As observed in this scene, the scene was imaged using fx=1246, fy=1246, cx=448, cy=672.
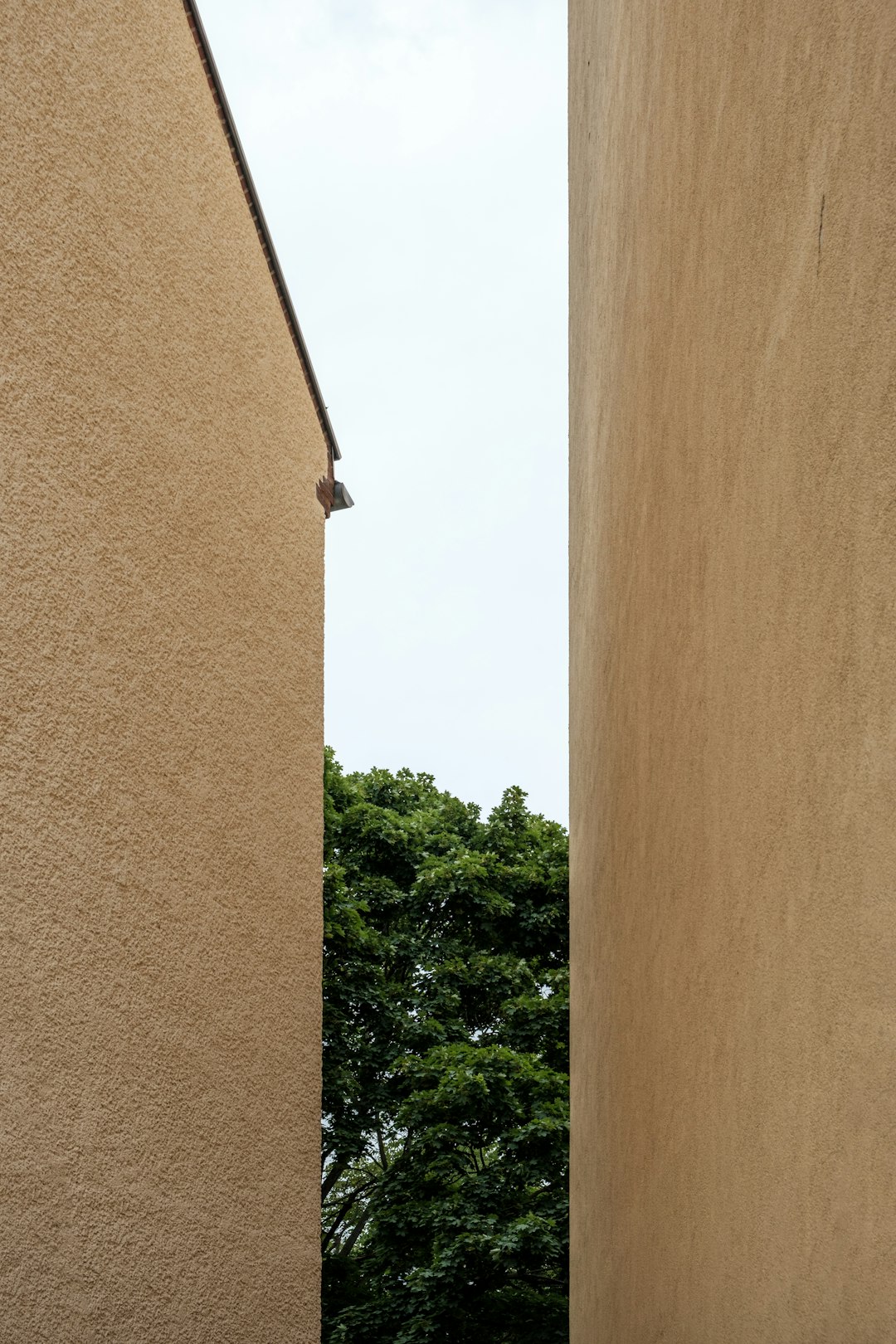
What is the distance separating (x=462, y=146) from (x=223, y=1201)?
110602 millimetres

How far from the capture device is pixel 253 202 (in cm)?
670

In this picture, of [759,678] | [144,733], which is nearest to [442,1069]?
[144,733]

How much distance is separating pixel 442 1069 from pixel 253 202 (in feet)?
34.2

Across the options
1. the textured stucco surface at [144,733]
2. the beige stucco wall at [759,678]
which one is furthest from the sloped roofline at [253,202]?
the beige stucco wall at [759,678]

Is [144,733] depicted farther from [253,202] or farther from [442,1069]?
[442,1069]

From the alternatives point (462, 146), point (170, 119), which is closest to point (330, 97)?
point (462, 146)

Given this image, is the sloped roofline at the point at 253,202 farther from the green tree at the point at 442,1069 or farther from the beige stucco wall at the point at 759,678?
the green tree at the point at 442,1069

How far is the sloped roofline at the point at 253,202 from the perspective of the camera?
607cm

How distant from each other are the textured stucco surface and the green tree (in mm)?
7718

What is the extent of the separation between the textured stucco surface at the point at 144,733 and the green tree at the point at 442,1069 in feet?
25.3

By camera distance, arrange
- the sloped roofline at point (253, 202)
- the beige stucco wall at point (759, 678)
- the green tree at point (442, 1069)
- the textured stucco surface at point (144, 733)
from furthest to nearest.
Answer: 1. the green tree at point (442, 1069)
2. the sloped roofline at point (253, 202)
3. the textured stucco surface at point (144, 733)
4. the beige stucco wall at point (759, 678)

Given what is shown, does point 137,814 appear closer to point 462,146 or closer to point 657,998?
point 657,998

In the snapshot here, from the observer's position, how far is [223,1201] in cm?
535

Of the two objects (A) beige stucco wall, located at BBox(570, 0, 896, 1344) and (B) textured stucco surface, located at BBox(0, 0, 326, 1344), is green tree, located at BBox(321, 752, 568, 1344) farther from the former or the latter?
(A) beige stucco wall, located at BBox(570, 0, 896, 1344)
